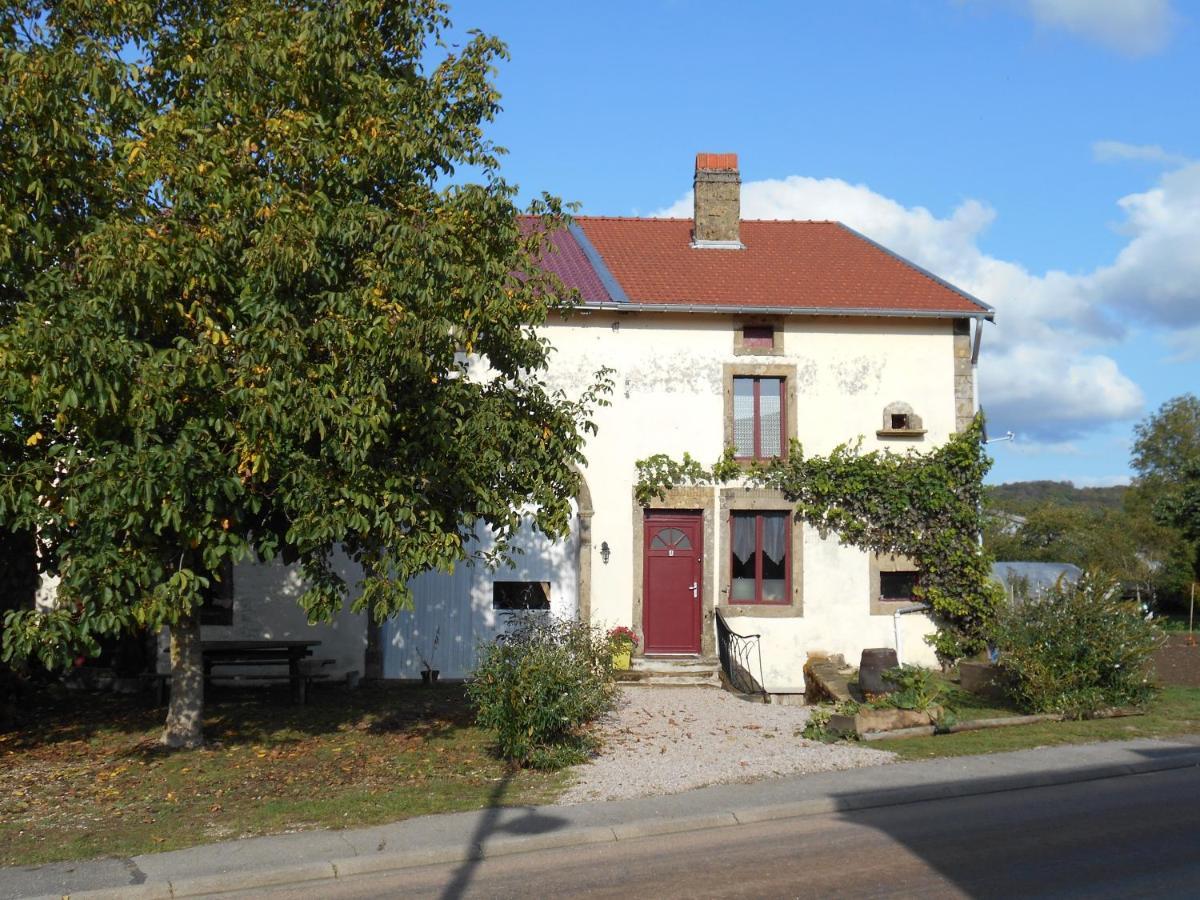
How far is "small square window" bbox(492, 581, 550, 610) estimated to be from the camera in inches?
658

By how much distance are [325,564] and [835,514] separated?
9.16 meters

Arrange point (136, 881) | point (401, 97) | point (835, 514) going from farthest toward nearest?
point (835, 514) < point (401, 97) < point (136, 881)

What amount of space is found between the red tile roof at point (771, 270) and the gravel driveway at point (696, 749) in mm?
6469

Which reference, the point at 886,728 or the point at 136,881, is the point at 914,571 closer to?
the point at 886,728

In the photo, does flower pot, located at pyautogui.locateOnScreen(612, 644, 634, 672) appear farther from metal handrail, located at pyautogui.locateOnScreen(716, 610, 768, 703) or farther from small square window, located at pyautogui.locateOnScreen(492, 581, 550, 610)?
small square window, located at pyautogui.locateOnScreen(492, 581, 550, 610)

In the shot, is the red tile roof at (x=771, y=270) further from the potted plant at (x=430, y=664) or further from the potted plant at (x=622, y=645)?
the potted plant at (x=430, y=664)

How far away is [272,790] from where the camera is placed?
9.40m

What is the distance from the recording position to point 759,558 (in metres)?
17.0

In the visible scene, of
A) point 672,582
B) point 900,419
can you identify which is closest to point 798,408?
point 900,419

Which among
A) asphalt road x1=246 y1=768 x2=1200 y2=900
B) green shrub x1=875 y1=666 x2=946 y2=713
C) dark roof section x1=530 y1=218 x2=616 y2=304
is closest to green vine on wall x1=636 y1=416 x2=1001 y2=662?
dark roof section x1=530 y1=218 x2=616 y2=304

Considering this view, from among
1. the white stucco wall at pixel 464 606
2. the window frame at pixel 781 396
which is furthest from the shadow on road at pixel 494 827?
the window frame at pixel 781 396

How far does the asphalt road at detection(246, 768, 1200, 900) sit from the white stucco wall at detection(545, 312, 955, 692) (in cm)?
801

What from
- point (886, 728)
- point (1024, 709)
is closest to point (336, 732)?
point (886, 728)

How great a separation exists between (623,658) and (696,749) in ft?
15.7
